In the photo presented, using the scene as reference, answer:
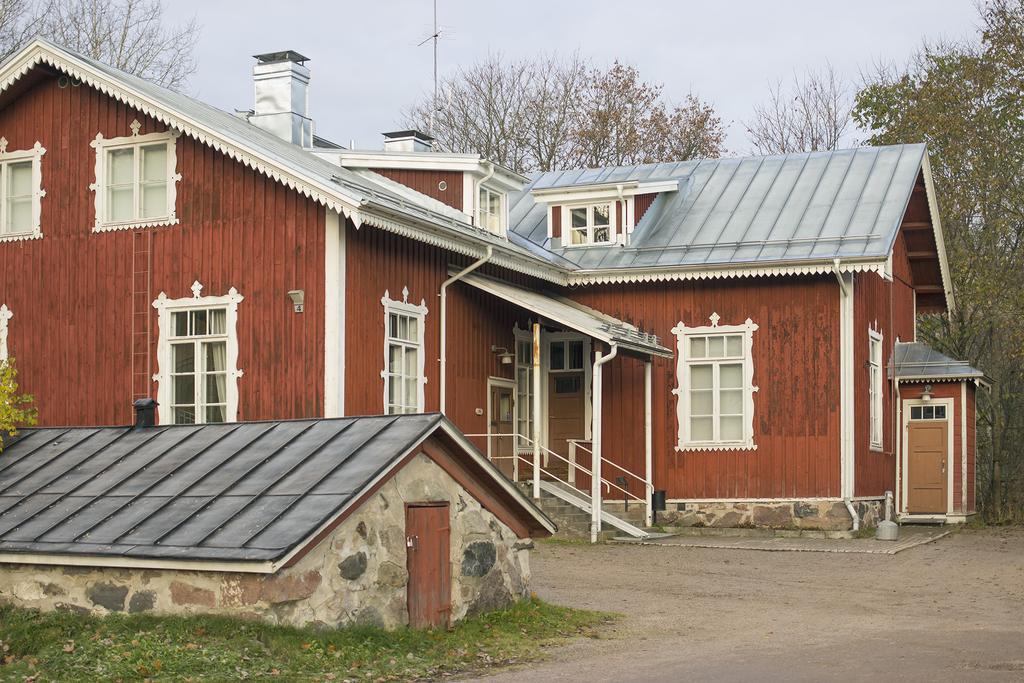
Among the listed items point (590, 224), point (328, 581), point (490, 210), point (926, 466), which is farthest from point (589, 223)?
point (328, 581)

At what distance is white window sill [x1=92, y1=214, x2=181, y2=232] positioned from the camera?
19352 mm

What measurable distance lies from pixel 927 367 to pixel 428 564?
1715 cm

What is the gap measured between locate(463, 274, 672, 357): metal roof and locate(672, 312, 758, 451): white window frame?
1.66ft

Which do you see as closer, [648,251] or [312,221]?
[312,221]

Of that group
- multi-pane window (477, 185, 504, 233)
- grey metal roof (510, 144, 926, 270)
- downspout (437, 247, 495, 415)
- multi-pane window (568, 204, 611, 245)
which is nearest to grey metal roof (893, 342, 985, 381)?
grey metal roof (510, 144, 926, 270)

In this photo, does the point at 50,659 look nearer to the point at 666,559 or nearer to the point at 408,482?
the point at 408,482

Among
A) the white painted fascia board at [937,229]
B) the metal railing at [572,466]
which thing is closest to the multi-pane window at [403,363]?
the metal railing at [572,466]

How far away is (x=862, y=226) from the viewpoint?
22.7m

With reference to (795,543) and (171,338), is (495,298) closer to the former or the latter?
(171,338)

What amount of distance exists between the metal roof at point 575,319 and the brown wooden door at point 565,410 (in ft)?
4.90

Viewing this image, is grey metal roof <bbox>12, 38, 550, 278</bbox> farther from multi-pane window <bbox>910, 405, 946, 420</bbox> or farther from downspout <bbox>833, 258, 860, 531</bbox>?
multi-pane window <bbox>910, 405, 946, 420</bbox>

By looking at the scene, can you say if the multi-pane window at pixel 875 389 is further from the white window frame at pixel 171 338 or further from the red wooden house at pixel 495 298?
the white window frame at pixel 171 338

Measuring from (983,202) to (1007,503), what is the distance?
6.87m

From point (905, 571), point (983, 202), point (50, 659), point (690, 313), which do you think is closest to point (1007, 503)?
point (983, 202)
